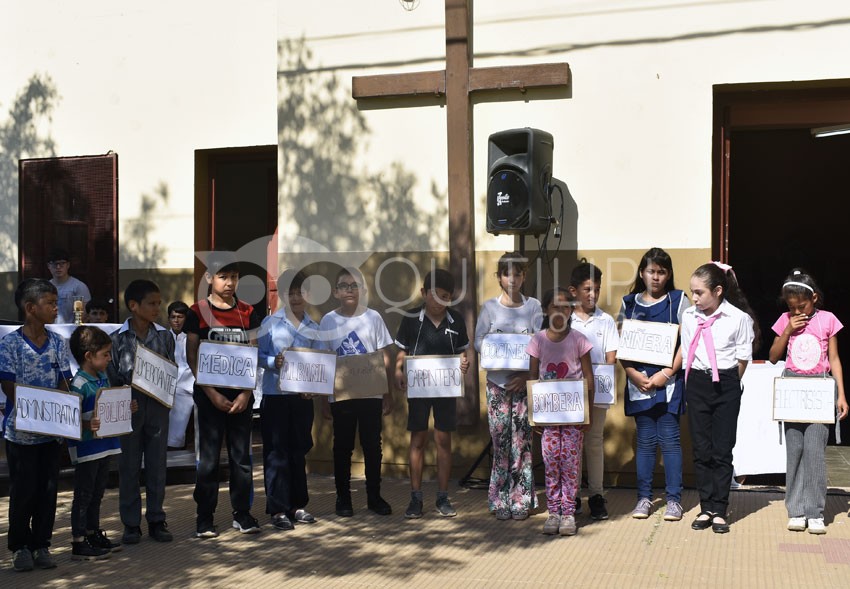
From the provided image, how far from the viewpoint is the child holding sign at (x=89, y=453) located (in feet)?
22.0

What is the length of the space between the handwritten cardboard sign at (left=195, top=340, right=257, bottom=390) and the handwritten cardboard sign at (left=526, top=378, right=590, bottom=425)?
1914mm

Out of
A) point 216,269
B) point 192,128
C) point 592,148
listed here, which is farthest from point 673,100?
point 192,128

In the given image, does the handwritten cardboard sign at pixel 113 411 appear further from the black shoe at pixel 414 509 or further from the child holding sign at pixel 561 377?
the child holding sign at pixel 561 377

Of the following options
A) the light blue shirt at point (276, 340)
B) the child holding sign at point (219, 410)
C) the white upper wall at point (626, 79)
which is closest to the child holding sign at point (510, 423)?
the light blue shirt at point (276, 340)

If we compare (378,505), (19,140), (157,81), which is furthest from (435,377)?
(19,140)

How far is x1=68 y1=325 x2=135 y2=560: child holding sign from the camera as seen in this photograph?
263 inches

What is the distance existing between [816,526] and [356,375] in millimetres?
3320

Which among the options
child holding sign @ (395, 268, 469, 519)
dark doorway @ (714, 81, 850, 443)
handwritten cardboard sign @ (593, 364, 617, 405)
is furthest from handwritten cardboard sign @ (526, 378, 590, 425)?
dark doorway @ (714, 81, 850, 443)

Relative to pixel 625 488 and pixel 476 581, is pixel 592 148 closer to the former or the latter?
pixel 625 488

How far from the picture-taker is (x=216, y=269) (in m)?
7.37

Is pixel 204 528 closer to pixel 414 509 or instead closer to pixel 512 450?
pixel 414 509

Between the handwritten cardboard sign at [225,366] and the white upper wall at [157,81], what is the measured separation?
5.13 metres

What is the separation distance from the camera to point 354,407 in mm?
8039

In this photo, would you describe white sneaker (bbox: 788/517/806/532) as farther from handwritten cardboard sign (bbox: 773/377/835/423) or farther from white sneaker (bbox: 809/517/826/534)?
handwritten cardboard sign (bbox: 773/377/835/423)
